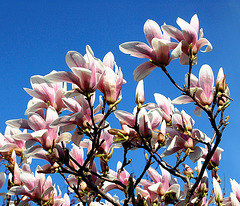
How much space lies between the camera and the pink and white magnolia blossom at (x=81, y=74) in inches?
63.5

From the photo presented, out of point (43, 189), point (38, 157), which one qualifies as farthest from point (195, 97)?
point (43, 189)

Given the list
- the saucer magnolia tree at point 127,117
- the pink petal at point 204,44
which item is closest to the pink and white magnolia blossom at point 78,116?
the saucer magnolia tree at point 127,117

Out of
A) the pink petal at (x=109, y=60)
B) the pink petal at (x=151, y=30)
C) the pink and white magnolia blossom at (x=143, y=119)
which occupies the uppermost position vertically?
the pink petal at (x=151, y=30)

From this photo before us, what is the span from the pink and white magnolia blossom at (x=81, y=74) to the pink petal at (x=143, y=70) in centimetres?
32

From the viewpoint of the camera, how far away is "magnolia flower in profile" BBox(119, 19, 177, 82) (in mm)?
1774

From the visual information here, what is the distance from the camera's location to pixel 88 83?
1.62 m

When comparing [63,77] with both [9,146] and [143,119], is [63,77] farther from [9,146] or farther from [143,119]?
[9,146]

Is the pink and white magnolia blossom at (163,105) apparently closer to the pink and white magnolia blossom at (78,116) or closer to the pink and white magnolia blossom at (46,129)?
the pink and white magnolia blossom at (78,116)

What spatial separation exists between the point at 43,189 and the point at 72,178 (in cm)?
23

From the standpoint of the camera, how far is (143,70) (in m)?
1.89

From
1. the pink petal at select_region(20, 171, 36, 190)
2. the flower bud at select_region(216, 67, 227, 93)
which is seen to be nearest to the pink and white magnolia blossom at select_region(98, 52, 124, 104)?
the flower bud at select_region(216, 67, 227, 93)

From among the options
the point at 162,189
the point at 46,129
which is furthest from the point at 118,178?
the point at 46,129

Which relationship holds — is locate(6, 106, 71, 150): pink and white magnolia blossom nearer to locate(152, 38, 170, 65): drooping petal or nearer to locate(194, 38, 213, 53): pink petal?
locate(152, 38, 170, 65): drooping petal

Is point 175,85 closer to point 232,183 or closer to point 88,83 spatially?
point 88,83
